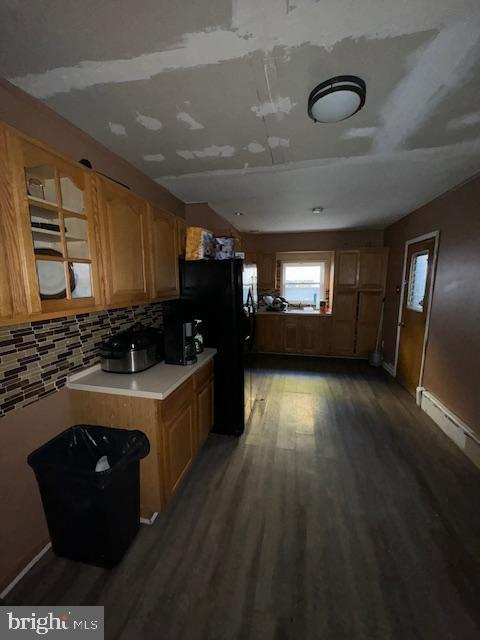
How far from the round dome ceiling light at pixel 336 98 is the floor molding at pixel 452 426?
261 cm

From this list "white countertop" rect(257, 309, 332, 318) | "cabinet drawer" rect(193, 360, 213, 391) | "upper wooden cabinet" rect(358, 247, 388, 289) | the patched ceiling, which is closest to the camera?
the patched ceiling

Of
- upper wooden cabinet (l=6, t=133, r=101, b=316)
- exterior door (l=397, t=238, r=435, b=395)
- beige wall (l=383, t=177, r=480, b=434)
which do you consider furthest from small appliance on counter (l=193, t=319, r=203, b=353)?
exterior door (l=397, t=238, r=435, b=395)

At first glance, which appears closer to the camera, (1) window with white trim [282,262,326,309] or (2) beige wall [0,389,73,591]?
(2) beige wall [0,389,73,591]

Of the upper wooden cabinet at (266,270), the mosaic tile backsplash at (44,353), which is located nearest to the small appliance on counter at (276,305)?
the upper wooden cabinet at (266,270)

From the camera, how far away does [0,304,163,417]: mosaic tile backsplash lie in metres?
1.26

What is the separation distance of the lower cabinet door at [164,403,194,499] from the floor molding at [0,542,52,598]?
703 mm

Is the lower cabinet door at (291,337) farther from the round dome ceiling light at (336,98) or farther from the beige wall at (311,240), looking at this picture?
the round dome ceiling light at (336,98)

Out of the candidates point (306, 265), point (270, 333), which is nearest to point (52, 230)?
point (270, 333)

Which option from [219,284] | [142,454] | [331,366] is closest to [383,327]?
[331,366]

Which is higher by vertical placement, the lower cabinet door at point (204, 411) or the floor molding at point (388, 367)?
the lower cabinet door at point (204, 411)

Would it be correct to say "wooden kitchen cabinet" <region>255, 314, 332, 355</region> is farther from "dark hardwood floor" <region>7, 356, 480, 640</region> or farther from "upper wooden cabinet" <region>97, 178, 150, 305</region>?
"upper wooden cabinet" <region>97, 178, 150, 305</region>

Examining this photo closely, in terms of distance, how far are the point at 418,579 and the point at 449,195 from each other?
126 inches

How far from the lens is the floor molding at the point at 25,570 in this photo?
50.3 inches

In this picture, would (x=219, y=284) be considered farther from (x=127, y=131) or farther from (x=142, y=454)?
(x=142, y=454)
